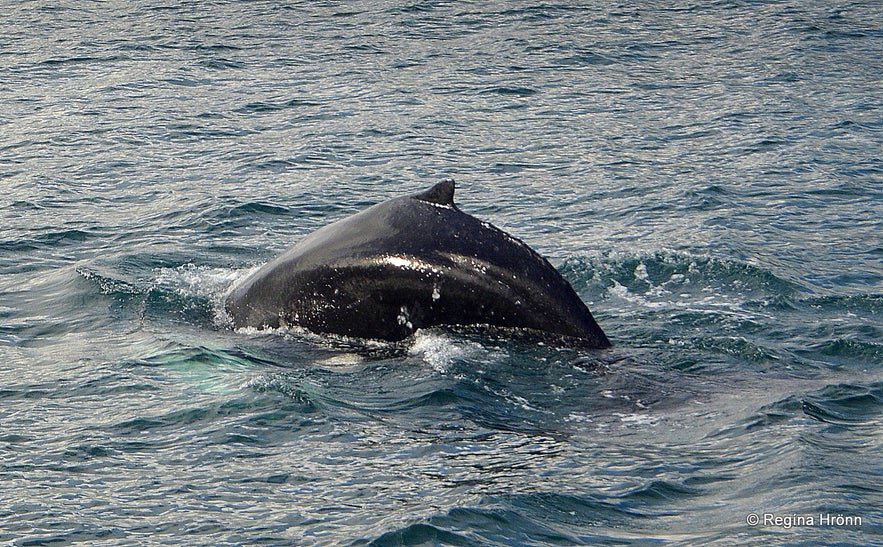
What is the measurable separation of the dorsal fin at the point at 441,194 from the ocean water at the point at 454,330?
0.99 metres

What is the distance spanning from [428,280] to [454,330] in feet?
1.48

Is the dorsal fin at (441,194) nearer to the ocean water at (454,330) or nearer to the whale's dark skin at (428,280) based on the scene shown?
the whale's dark skin at (428,280)

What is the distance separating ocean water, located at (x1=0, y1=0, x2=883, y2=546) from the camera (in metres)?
7.49

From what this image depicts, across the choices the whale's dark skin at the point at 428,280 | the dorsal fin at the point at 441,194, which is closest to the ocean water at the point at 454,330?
the whale's dark skin at the point at 428,280

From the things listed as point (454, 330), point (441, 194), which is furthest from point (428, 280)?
point (441, 194)

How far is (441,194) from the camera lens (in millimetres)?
9508

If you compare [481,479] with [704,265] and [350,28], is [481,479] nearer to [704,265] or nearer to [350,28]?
[704,265]

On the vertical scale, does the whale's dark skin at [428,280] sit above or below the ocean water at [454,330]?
above

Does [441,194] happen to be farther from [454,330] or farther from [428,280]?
[454,330]

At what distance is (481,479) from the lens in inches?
298

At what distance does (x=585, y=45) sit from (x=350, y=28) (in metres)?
4.78

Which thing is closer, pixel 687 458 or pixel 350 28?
pixel 687 458

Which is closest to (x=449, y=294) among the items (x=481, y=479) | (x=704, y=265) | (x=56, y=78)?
(x=481, y=479)

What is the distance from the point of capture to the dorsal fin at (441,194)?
949cm
